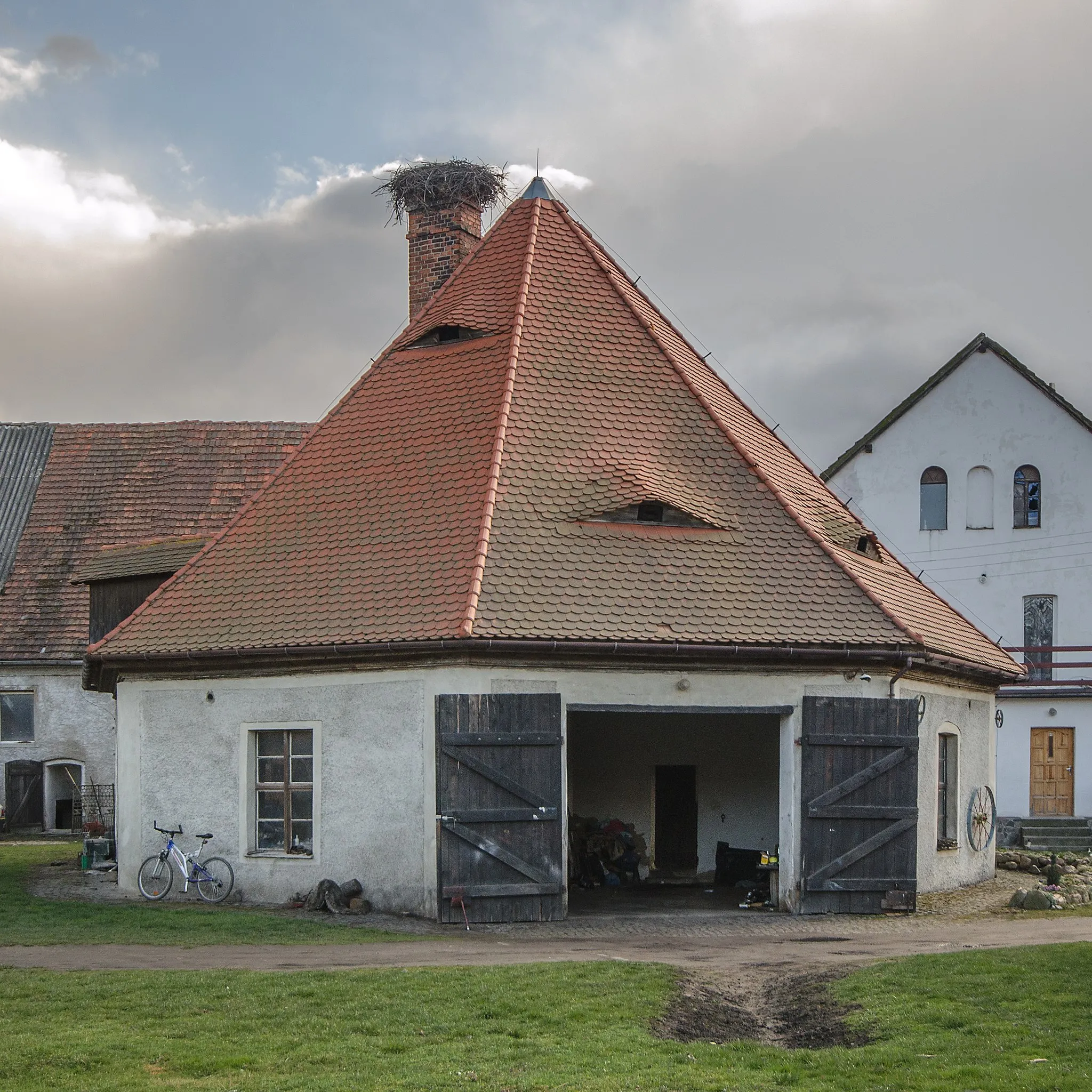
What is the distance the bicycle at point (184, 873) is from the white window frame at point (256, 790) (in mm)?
374

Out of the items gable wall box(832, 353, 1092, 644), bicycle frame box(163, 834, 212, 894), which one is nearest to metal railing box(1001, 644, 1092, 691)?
gable wall box(832, 353, 1092, 644)

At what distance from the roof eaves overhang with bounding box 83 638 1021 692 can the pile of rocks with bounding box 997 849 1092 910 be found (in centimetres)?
292

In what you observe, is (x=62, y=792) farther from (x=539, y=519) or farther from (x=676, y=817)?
(x=539, y=519)

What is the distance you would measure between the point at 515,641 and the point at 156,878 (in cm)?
568

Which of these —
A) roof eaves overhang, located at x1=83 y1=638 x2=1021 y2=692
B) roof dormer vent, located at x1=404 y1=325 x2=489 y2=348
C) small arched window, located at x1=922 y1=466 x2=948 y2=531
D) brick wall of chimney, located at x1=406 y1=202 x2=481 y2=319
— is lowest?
roof eaves overhang, located at x1=83 y1=638 x2=1021 y2=692

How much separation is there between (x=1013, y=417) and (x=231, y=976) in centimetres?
2797

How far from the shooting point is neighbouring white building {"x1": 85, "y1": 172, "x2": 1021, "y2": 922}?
1664 centimetres

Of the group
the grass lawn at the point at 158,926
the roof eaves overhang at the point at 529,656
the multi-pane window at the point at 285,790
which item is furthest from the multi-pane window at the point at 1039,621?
the grass lawn at the point at 158,926

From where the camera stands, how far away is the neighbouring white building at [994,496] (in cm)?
3559

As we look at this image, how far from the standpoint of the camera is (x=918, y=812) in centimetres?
1827

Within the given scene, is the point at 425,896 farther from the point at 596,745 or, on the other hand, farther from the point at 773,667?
the point at 596,745

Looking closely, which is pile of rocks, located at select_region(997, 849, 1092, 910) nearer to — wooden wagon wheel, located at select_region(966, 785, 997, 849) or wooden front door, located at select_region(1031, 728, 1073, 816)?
wooden wagon wheel, located at select_region(966, 785, 997, 849)

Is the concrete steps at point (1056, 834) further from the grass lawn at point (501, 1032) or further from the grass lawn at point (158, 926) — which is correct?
the grass lawn at point (501, 1032)

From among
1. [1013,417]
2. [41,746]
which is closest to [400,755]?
[41,746]
